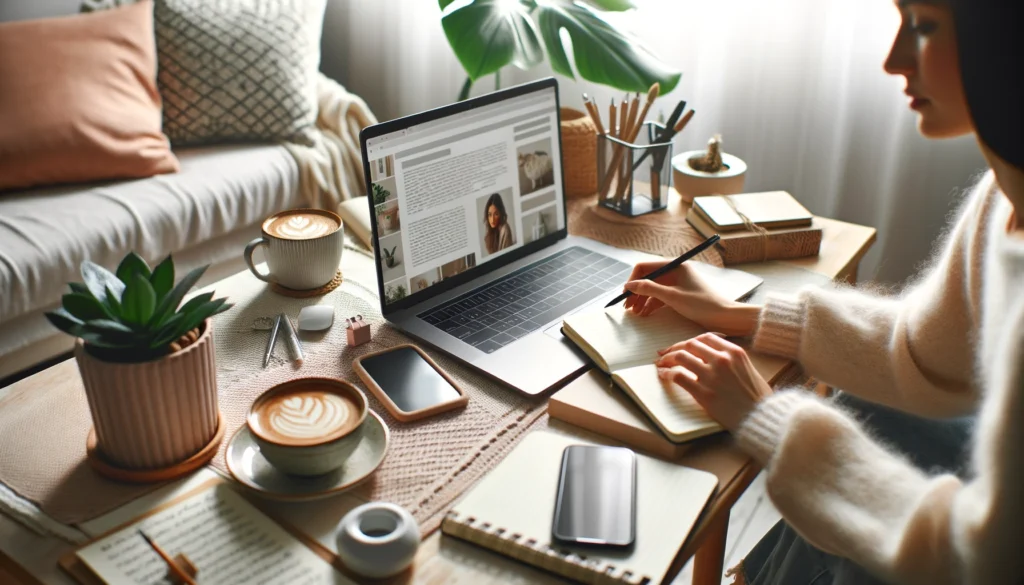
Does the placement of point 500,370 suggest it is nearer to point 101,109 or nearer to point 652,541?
point 652,541

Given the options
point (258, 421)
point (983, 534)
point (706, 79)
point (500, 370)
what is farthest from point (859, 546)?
point (706, 79)

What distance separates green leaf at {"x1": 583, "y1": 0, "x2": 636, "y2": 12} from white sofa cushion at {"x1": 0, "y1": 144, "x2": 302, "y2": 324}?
939mm

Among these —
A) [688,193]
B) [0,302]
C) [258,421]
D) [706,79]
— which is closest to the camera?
[258,421]

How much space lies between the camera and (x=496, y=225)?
1213 mm

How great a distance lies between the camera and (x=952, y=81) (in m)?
0.79

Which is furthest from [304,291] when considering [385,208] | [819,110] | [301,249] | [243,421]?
[819,110]

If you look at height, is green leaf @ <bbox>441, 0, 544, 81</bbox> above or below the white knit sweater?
above

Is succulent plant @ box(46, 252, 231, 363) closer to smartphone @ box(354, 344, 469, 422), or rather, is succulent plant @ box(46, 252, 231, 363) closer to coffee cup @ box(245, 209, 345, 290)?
smartphone @ box(354, 344, 469, 422)

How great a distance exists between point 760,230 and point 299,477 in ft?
2.61

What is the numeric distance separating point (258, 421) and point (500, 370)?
30 centimetres

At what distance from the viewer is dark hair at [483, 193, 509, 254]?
120 centimetres

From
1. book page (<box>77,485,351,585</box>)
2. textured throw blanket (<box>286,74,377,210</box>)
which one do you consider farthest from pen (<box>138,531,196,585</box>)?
textured throw blanket (<box>286,74,377,210</box>)

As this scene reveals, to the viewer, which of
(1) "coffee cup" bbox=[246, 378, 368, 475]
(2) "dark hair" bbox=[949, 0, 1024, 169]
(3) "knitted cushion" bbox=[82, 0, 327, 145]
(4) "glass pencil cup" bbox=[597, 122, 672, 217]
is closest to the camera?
(2) "dark hair" bbox=[949, 0, 1024, 169]

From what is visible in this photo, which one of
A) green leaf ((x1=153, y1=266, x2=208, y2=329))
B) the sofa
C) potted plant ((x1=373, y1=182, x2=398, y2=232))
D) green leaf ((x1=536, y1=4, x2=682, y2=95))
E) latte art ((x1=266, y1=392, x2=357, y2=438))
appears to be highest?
green leaf ((x1=536, y1=4, x2=682, y2=95))
